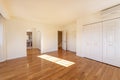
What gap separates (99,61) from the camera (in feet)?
13.6

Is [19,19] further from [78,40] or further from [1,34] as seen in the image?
[78,40]

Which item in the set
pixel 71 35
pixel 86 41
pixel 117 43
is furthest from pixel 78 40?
pixel 117 43

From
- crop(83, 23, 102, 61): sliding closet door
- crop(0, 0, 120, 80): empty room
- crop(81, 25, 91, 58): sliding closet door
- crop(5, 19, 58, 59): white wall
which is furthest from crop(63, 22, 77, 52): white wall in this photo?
crop(5, 19, 58, 59): white wall

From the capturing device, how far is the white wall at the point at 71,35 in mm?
6969

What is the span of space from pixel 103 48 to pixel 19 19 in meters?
5.21

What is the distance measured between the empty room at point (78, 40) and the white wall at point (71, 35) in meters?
1.58

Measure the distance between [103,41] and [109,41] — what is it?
301 millimetres

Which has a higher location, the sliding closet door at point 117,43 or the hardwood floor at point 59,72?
the sliding closet door at point 117,43

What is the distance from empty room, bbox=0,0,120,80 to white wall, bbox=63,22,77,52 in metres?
1.58

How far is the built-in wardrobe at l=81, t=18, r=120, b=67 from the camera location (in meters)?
3.41

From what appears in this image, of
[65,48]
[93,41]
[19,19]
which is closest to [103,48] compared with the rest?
[93,41]

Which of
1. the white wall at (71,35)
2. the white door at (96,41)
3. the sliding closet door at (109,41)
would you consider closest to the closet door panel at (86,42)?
the white door at (96,41)

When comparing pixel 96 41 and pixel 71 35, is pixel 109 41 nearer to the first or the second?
pixel 96 41

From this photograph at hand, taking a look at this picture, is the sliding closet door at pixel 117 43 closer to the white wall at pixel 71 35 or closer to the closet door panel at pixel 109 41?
the closet door panel at pixel 109 41
